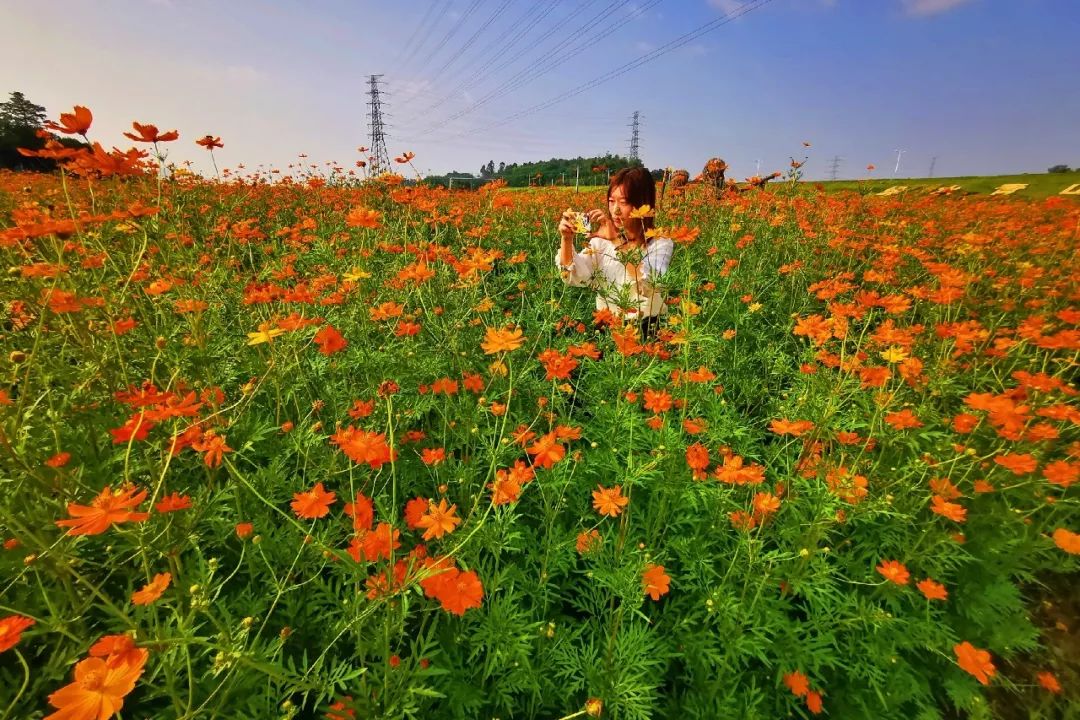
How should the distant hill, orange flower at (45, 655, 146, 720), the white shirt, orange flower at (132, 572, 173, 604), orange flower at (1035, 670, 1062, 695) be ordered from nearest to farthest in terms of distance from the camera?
orange flower at (45, 655, 146, 720) < orange flower at (132, 572, 173, 604) < orange flower at (1035, 670, 1062, 695) < the white shirt < the distant hill

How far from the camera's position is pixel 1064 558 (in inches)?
74.0

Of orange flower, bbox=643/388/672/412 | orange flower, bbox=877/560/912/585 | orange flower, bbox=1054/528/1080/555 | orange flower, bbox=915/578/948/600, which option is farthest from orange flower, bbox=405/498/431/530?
orange flower, bbox=1054/528/1080/555

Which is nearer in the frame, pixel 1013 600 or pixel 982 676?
pixel 982 676

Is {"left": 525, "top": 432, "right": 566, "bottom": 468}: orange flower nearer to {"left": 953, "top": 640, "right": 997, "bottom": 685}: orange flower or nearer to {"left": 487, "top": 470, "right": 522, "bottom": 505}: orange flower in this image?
{"left": 487, "top": 470, "right": 522, "bottom": 505}: orange flower

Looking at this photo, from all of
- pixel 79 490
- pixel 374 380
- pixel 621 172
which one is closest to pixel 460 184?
pixel 621 172

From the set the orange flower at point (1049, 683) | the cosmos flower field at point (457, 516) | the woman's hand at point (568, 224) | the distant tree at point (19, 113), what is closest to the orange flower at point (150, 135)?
the cosmos flower field at point (457, 516)

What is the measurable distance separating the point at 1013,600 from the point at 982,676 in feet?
1.93

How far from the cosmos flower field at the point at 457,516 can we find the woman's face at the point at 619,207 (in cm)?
107

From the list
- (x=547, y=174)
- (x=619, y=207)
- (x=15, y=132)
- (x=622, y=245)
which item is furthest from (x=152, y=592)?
(x=15, y=132)

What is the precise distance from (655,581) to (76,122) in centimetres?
213

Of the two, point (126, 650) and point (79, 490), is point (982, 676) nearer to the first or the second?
point (126, 650)

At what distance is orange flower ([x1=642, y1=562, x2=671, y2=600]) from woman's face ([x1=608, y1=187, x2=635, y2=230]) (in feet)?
7.69

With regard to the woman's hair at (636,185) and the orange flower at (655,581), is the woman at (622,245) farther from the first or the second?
the orange flower at (655,581)

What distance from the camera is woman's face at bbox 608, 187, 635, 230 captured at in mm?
3115
